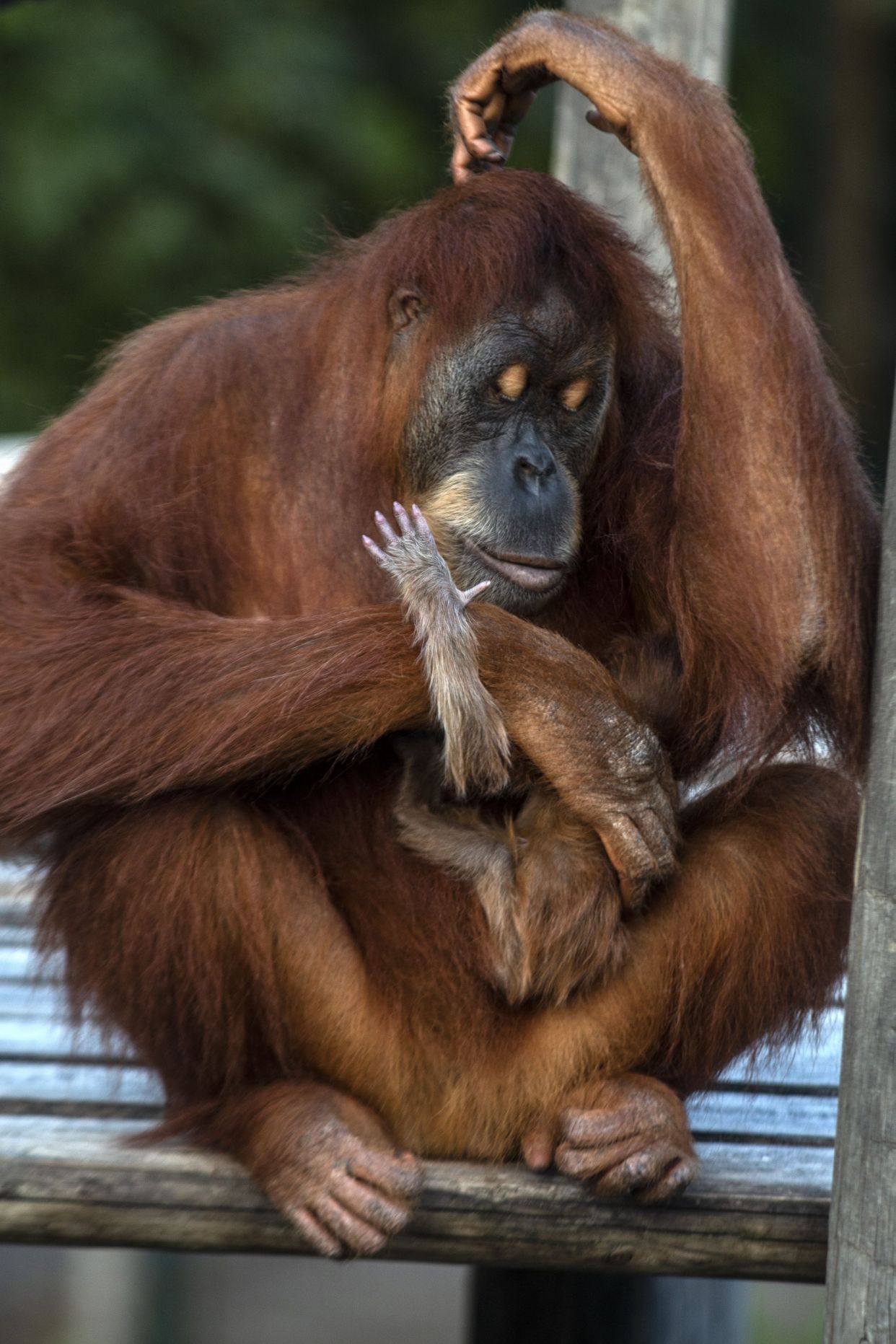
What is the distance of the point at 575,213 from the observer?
8.96 ft

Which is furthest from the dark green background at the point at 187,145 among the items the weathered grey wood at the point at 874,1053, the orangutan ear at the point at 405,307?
the weathered grey wood at the point at 874,1053

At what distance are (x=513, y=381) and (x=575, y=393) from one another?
0.36 ft

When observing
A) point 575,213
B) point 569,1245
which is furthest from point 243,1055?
point 575,213

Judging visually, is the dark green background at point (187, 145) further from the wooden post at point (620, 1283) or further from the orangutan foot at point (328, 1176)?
the orangutan foot at point (328, 1176)

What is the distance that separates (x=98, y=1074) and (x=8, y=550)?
907mm

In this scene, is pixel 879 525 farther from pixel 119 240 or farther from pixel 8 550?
pixel 119 240

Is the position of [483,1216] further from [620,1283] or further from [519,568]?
[620,1283]

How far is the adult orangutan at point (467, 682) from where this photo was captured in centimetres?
242

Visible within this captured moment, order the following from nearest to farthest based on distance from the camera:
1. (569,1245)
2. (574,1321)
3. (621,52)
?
1. (569,1245)
2. (621,52)
3. (574,1321)

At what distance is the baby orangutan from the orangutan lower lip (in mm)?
104

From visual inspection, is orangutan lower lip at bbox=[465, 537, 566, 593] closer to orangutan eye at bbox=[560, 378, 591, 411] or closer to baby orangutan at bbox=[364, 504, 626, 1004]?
baby orangutan at bbox=[364, 504, 626, 1004]

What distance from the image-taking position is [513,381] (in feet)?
8.85

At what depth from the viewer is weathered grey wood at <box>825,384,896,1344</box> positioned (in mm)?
2021

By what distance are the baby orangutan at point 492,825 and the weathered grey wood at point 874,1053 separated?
1.69ft
